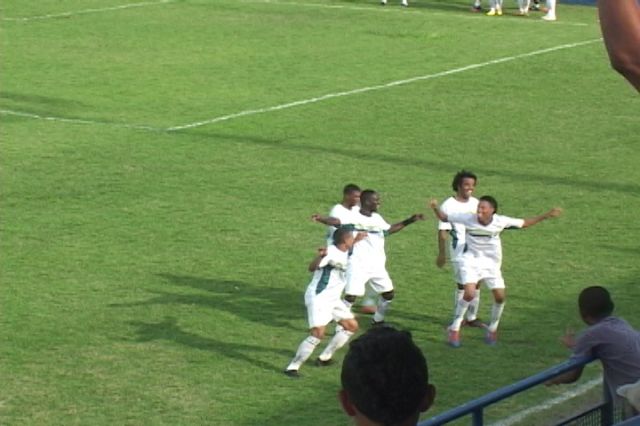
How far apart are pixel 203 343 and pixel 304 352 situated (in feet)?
4.31

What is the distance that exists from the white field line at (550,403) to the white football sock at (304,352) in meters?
1.78

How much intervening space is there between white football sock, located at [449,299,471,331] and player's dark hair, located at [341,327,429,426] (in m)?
9.73

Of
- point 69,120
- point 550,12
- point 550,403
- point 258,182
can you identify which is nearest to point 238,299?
point 550,403

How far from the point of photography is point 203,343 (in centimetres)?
1355

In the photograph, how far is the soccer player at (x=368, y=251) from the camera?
13578 millimetres

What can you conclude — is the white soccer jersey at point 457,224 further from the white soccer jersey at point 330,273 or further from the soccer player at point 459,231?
the white soccer jersey at point 330,273

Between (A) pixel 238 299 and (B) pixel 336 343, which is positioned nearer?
(B) pixel 336 343

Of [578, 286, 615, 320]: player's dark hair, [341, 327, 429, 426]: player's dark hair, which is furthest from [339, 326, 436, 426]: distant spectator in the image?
[578, 286, 615, 320]: player's dark hair

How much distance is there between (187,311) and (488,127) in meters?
10.1

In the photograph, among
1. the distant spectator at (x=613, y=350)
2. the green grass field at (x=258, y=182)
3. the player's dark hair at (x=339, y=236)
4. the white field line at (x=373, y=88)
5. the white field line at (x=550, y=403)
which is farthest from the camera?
the white field line at (x=373, y=88)

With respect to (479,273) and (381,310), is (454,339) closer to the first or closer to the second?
(479,273)

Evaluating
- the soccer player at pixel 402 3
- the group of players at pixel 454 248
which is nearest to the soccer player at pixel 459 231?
the group of players at pixel 454 248

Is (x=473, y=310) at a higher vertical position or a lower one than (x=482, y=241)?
lower

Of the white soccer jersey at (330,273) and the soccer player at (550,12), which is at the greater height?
the white soccer jersey at (330,273)
